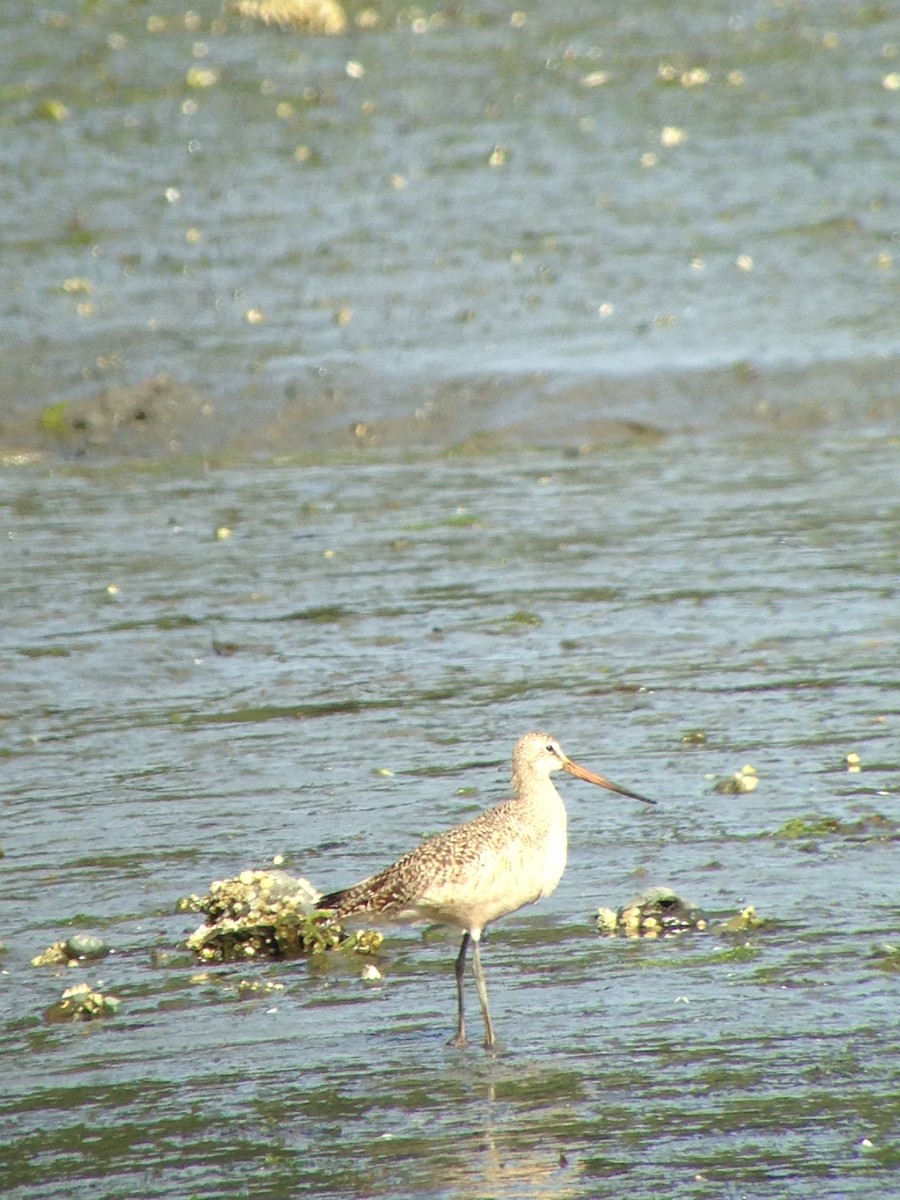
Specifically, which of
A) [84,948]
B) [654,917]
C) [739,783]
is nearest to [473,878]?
[654,917]

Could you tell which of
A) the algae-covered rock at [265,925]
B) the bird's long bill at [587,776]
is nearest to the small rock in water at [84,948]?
the algae-covered rock at [265,925]

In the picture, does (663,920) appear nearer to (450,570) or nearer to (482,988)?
(482,988)

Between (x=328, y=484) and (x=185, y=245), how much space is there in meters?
5.10

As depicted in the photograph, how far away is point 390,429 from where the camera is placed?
52.5 ft

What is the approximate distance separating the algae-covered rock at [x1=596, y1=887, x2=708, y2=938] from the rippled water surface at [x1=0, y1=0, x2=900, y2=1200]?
90 mm

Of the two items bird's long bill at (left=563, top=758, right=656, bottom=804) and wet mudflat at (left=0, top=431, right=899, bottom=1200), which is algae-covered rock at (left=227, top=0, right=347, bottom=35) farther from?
bird's long bill at (left=563, top=758, right=656, bottom=804)

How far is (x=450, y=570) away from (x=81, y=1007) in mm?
5979

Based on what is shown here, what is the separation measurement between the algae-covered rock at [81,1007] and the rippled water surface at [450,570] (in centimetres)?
7

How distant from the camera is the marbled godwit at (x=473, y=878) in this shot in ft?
23.4

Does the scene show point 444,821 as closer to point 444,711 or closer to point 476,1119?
point 444,711

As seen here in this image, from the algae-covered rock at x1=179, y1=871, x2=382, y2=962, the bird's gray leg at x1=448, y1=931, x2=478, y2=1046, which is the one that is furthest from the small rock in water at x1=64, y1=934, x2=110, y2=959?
the bird's gray leg at x1=448, y1=931, x2=478, y2=1046

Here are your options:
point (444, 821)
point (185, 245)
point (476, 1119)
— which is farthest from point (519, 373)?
point (476, 1119)

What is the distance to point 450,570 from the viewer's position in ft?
42.1

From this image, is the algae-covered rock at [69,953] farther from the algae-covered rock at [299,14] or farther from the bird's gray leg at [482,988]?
the algae-covered rock at [299,14]
